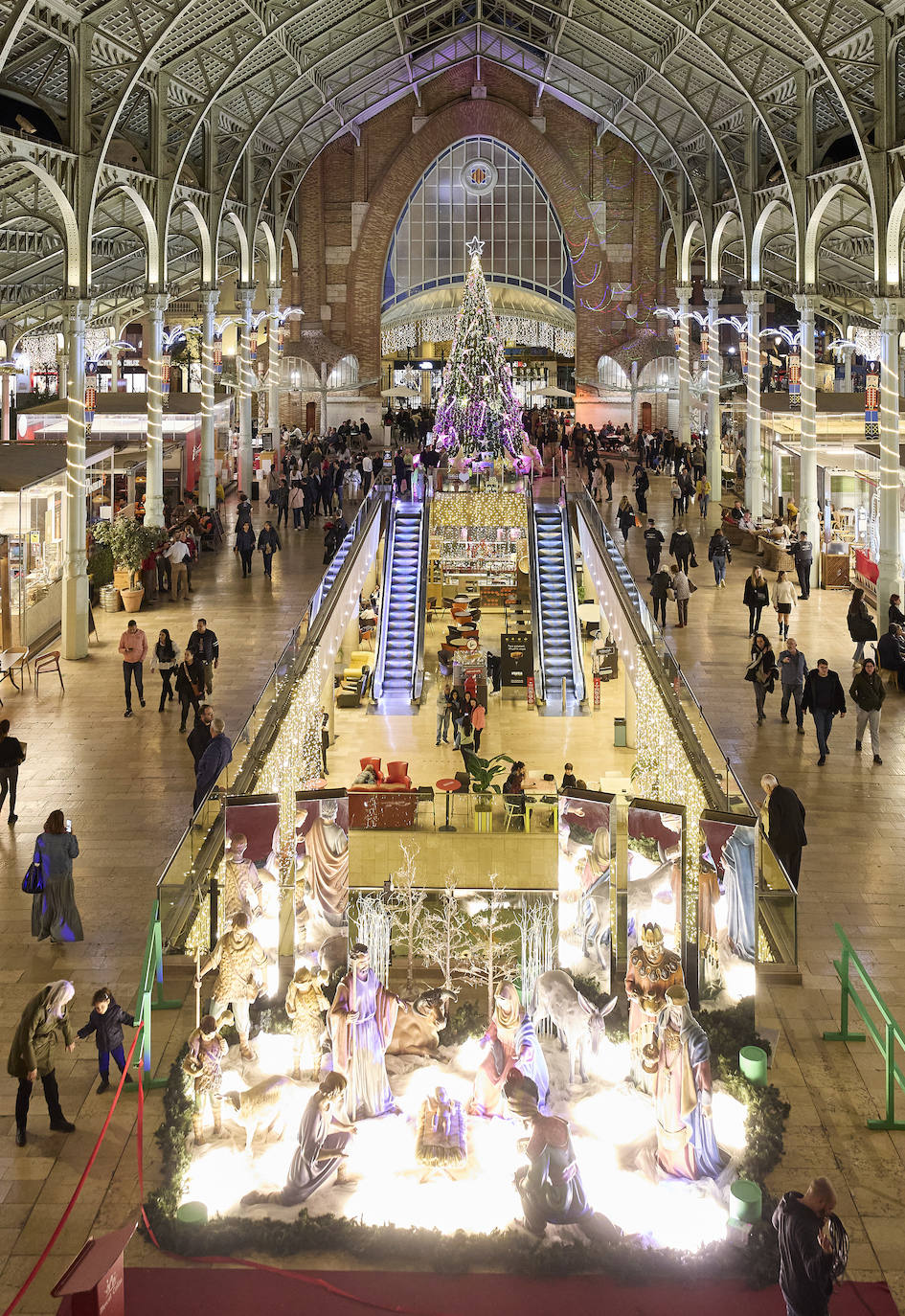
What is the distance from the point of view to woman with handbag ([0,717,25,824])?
11938 millimetres

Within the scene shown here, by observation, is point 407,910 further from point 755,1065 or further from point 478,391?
point 478,391

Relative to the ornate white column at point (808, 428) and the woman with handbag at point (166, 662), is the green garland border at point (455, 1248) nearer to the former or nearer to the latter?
the woman with handbag at point (166, 662)

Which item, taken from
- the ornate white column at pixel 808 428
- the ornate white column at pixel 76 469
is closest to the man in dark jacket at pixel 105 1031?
the ornate white column at pixel 76 469

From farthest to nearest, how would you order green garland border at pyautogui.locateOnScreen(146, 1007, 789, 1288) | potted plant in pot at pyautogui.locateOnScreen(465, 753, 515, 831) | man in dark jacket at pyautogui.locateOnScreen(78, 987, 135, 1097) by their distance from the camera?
potted plant in pot at pyautogui.locateOnScreen(465, 753, 515, 831), man in dark jacket at pyautogui.locateOnScreen(78, 987, 135, 1097), green garland border at pyautogui.locateOnScreen(146, 1007, 789, 1288)

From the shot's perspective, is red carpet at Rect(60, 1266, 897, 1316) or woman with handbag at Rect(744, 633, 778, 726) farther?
woman with handbag at Rect(744, 633, 778, 726)

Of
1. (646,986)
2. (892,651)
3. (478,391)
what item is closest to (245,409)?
(478,391)

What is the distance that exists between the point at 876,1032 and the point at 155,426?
19200 mm

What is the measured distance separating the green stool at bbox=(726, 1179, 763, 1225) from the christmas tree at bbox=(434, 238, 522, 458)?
2320 centimetres

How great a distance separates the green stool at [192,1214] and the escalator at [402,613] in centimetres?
1539

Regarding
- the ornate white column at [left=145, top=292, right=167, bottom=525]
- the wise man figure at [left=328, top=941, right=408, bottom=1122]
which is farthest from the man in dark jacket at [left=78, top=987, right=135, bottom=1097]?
the ornate white column at [left=145, top=292, right=167, bottom=525]

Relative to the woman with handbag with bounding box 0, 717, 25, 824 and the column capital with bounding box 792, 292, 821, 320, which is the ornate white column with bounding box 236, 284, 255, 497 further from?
the woman with handbag with bounding box 0, 717, 25, 824

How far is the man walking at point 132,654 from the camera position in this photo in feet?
51.2

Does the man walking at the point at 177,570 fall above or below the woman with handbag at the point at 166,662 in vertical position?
above

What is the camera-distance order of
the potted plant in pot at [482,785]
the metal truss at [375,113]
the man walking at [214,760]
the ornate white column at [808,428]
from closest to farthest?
the man walking at [214,760], the potted plant in pot at [482,785], the metal truss at [375,113], the ornate white column at [808,428]
